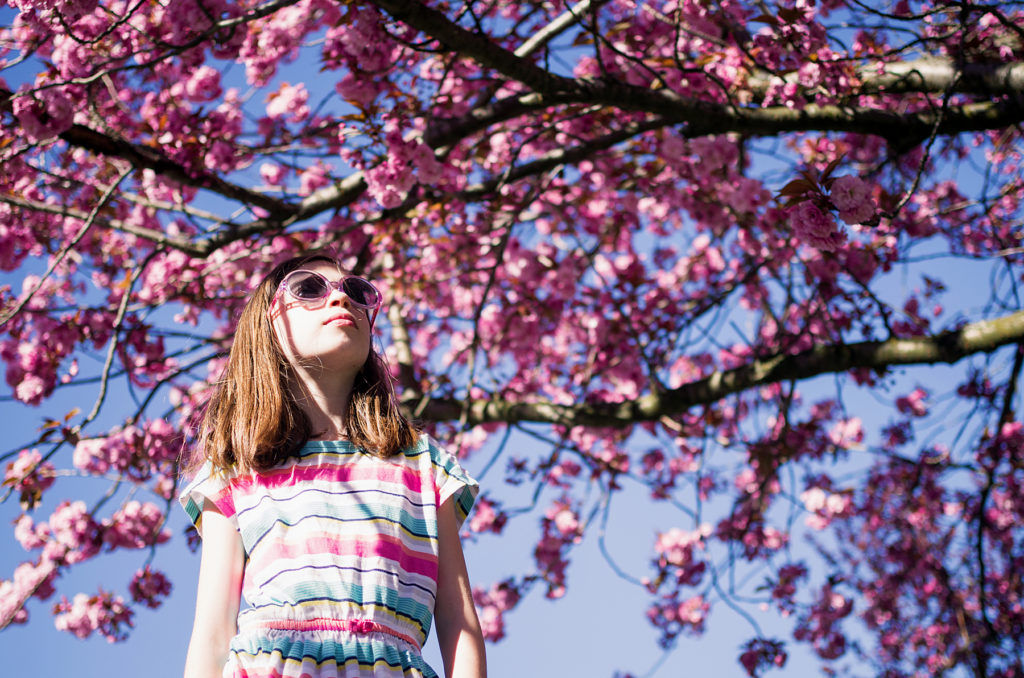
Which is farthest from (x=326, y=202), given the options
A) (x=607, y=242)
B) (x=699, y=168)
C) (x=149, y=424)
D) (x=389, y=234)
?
(x=607, y=242)

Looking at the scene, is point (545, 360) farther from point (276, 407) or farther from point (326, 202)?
point (276, 407)

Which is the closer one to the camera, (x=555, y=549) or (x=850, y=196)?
(x=850, y=196)

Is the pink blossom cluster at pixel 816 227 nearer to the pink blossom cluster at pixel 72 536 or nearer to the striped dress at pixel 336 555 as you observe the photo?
the striped dress at pixel 336 555

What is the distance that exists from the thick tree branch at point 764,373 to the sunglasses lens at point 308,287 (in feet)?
6.30

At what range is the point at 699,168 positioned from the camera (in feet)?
13.0

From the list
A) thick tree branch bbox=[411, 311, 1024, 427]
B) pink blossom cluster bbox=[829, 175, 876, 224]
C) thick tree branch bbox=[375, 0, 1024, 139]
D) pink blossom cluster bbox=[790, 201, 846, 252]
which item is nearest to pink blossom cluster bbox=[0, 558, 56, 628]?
thick tree branch bbox=[411, 311, 1024, 427]

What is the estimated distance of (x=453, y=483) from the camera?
1644 millimetres

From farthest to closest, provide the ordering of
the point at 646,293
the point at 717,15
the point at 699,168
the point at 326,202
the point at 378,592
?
the point at 646,293 < the point at 699,168 < the point at 717,15 < the point at 326,202 < the point at 378,592

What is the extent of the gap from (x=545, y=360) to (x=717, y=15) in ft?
9.36

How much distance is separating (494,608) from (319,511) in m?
4.59

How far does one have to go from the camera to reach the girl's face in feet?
5.57

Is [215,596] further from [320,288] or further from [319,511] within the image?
[320,288]

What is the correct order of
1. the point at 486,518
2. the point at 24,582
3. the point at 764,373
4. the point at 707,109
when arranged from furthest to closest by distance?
the point at 486,518
the point at 24,582
the point at 764,373
the point at 707,109

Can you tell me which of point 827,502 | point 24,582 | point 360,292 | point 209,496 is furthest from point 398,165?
point 827,502
